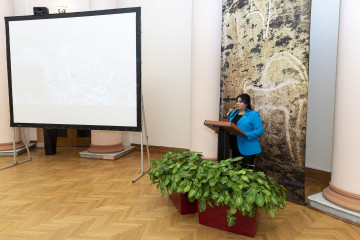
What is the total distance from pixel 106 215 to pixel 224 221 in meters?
1.29

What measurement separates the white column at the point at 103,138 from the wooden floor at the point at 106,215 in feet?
4.47

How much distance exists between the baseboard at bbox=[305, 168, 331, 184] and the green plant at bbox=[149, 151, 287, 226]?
6.24ft

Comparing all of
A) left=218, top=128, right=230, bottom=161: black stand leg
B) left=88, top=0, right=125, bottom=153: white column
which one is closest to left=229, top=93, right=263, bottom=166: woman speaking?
left=218, top=128, right=230, bottom=161: black stand leg

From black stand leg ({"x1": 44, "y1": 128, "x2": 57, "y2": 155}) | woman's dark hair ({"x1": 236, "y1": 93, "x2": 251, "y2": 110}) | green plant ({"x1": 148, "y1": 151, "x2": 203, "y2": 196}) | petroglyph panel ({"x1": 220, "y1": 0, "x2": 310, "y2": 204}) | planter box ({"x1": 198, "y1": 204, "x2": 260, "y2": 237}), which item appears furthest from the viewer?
black stand leg ({"x1": 44, "y1": 128, "x2": 57, "y2": 155})

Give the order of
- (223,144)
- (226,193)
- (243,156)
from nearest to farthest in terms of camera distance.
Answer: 1. (226,193)
2. (223,144)
3. (243,156)

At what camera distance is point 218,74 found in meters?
4.25

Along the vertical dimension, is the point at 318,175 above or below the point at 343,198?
below

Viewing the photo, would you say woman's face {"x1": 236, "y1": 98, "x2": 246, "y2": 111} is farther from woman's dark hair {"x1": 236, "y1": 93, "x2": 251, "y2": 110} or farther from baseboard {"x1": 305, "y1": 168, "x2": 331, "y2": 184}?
baseboard {"x1": 305, "y1": 168, "x2": 331, "y2": 184}

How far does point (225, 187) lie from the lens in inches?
102

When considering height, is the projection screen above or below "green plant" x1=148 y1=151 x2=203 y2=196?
above

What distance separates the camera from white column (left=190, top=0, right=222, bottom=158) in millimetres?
4156

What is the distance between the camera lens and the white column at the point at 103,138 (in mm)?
5836

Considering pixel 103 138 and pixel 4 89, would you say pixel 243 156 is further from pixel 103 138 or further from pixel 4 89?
pixel 4 89

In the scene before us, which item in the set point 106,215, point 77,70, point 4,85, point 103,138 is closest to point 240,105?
point 106,215
